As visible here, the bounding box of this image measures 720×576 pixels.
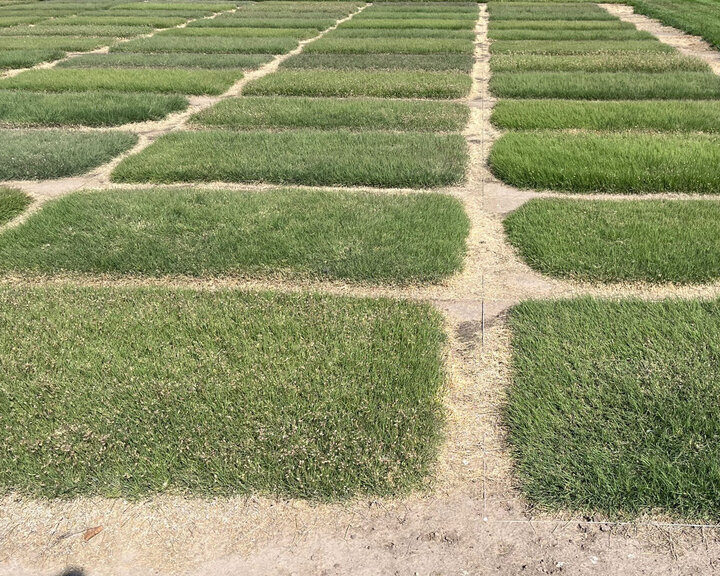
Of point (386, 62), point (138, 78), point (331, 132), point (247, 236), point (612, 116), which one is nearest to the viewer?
point (247, 236)

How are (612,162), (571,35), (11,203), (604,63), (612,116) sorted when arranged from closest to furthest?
(11,203)
(612,162)
(612,116)
(604,63)
(571,35)

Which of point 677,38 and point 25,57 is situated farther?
point 677,38

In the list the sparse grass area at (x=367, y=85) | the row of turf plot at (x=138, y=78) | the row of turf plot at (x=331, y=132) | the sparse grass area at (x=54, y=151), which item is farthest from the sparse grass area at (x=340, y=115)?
the sparse grass area at (x=54, y=151)

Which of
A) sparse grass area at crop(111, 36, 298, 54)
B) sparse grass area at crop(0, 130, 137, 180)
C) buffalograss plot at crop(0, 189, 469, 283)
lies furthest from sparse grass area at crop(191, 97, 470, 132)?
sparse grass area at crop(111, 36, 298, 54)

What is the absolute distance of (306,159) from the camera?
7.50 m

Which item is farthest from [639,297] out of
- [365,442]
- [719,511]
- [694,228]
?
[365,442]

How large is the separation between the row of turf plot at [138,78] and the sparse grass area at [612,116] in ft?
19.1

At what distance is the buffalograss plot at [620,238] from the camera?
4852 mm

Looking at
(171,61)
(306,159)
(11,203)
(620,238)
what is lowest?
(620,238)

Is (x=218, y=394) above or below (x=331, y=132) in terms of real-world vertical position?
below

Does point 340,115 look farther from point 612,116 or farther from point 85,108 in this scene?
point 85,108

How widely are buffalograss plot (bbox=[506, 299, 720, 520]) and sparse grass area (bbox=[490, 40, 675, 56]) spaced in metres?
11.7

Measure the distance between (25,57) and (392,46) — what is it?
29.9 feet

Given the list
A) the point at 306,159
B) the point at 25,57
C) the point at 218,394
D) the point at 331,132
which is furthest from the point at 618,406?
the point at 25,57
